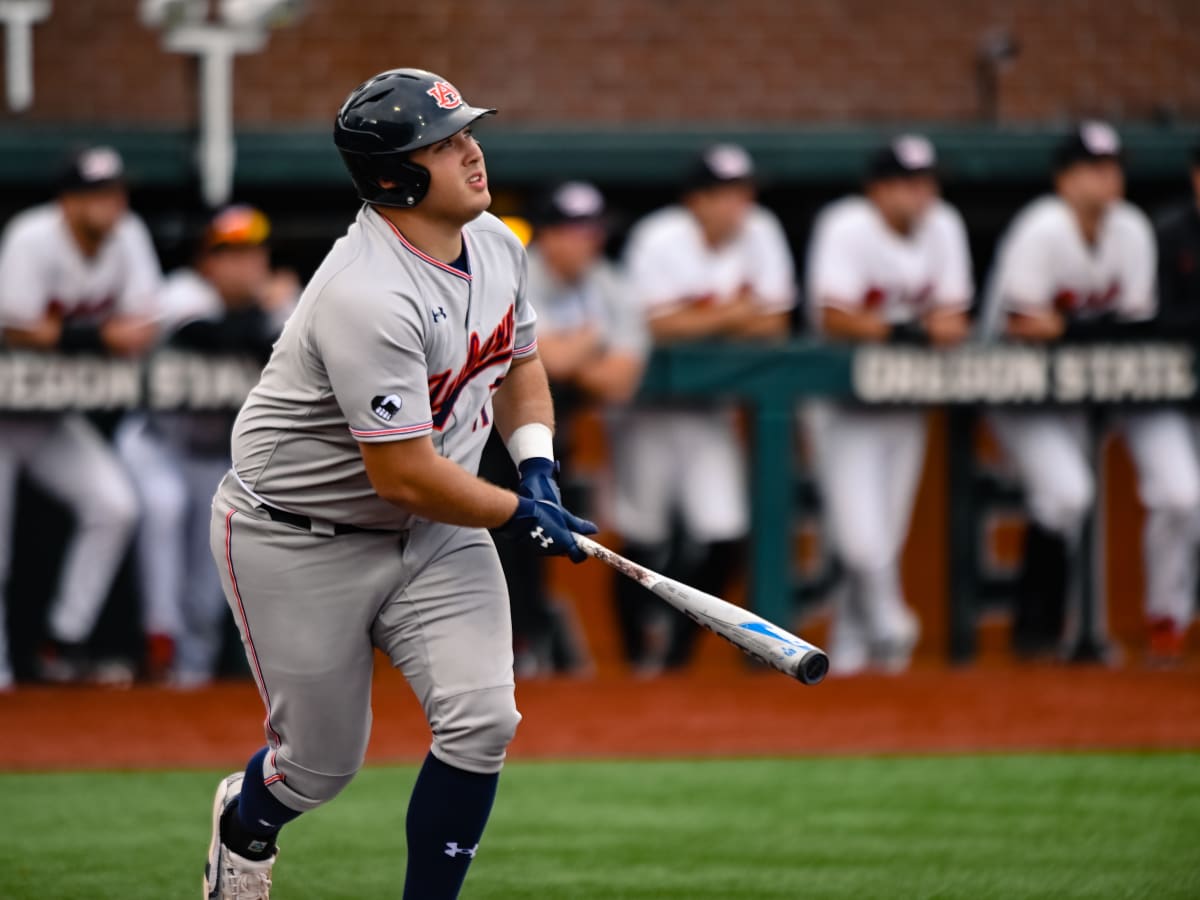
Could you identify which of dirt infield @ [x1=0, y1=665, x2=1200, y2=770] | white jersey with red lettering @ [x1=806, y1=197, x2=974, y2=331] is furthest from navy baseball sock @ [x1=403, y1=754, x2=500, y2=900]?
white jersey with red lettering @ [x1=806, y1=197, x2=974, y2=331]

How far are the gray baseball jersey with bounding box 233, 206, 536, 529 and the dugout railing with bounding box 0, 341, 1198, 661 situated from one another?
3.75 metres

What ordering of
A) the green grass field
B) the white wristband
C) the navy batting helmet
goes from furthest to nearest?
the green grass field → the white wristband → the navy batting helmet

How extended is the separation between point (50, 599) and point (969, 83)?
17.7 ft

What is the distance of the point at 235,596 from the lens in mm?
3803

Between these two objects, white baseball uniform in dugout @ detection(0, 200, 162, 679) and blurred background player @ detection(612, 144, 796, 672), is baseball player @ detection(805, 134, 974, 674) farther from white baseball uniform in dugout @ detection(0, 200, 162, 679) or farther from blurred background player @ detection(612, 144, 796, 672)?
white baseball uniform in dugout @ detection(0, 200, 162, 679)

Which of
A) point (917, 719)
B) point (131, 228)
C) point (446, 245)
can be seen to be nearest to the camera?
point (446, 245)

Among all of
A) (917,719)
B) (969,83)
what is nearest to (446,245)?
(917,719)

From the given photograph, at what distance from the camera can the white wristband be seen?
3.96 meters

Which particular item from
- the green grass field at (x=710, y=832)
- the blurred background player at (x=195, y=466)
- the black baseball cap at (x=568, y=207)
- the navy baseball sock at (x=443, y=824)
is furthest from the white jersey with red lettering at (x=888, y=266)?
the navy baseball sock at (x=443, y=824)

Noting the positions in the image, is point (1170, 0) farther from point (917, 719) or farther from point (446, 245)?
point (446, 245)

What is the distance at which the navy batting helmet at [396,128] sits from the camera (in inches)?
141

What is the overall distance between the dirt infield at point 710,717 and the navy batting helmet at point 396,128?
2901 millimetres

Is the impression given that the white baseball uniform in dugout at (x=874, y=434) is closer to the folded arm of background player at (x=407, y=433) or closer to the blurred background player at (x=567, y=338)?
the blurred background player at (x=567, y=338)

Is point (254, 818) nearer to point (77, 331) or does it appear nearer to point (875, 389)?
point (77, 331)
